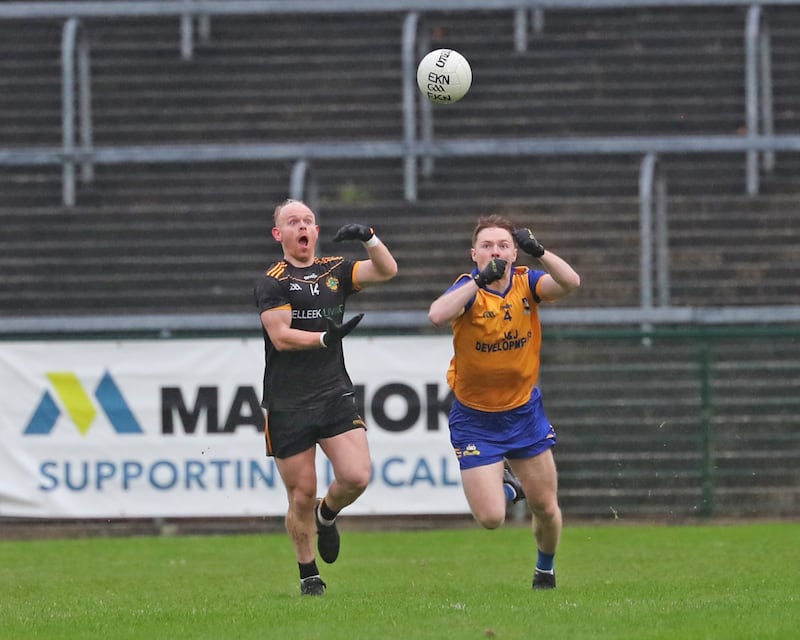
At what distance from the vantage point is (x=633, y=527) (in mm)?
13938

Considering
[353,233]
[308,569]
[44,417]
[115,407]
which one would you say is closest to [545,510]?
[308,569]

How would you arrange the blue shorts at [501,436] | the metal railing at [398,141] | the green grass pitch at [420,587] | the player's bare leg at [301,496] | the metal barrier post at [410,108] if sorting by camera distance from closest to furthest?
the green grass pitch at [420,587] → the blue shorts at [501,436] → the player's bare leg at [301,496] → the metal railing at [398,141] → the metal barrier post at [410,108]

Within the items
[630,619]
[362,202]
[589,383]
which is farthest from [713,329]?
[630,619]

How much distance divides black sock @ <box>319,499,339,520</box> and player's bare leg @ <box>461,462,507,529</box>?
2.82 ft

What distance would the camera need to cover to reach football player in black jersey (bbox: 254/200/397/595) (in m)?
8.52

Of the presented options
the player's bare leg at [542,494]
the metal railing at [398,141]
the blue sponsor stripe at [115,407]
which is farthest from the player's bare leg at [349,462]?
the metal railing at [398,141]

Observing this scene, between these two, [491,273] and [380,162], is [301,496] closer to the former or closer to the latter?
[491,273]

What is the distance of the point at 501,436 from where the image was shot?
8469 millimetres

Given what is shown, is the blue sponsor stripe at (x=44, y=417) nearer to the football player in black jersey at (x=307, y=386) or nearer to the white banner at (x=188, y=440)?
the white banner at (x=188, y=440)

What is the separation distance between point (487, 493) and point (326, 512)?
40.5 inches

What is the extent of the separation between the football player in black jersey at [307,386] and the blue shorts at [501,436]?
593mm

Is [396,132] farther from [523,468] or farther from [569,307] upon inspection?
[523,468]

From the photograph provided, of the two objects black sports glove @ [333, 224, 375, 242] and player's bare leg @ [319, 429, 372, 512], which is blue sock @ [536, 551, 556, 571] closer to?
player's bare leg @ [319, 429, 372, 512]

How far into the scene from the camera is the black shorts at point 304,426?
336 inches
